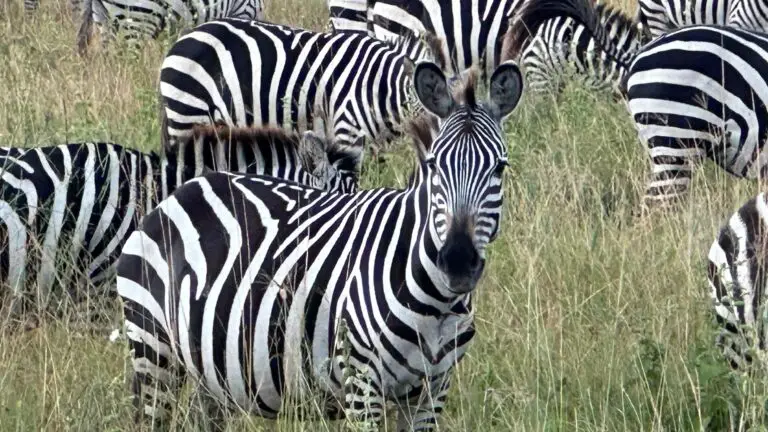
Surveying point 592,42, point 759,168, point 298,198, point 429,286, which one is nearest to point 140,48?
point 592,42

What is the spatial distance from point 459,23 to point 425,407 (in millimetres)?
6772

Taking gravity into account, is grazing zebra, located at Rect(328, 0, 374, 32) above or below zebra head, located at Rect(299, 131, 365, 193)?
above

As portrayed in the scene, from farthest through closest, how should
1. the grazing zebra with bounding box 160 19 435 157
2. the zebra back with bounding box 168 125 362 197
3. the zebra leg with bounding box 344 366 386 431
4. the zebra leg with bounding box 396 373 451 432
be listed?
the grazing zebra with bounding box 160 19 435 157, the zebra back with bounding box 168 125 362 197, the zebra leg with bounding box 396 373 451 432, the zebra leg with bounding box 344 366 386 431

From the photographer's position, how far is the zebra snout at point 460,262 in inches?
171

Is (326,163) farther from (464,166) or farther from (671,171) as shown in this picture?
(671,171)

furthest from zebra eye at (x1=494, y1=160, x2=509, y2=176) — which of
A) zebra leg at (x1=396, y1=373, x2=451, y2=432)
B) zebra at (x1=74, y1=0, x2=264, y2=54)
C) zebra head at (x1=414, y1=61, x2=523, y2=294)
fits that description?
zebra at (x1=74, y1=0, x2=264, y2=54)

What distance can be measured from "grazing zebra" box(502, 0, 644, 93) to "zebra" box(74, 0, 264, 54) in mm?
2998

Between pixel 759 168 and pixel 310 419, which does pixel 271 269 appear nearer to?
pixel 310 419

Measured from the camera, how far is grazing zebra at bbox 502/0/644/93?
30.2 feet

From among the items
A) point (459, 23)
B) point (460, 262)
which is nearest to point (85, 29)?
point (459, 23)

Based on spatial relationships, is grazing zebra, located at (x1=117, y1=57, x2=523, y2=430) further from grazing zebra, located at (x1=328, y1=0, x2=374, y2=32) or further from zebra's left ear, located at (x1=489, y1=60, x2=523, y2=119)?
grazing zebra, located at (x1=328, y1=0, x2=374, y2=32)

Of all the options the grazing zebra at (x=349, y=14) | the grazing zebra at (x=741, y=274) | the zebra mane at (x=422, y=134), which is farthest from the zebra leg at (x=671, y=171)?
the grazing zebra at (x=349, y=14)

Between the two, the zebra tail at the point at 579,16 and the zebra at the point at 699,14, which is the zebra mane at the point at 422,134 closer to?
the zebra tail at the point at 579,16

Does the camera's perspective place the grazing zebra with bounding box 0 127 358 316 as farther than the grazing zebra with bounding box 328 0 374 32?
No
